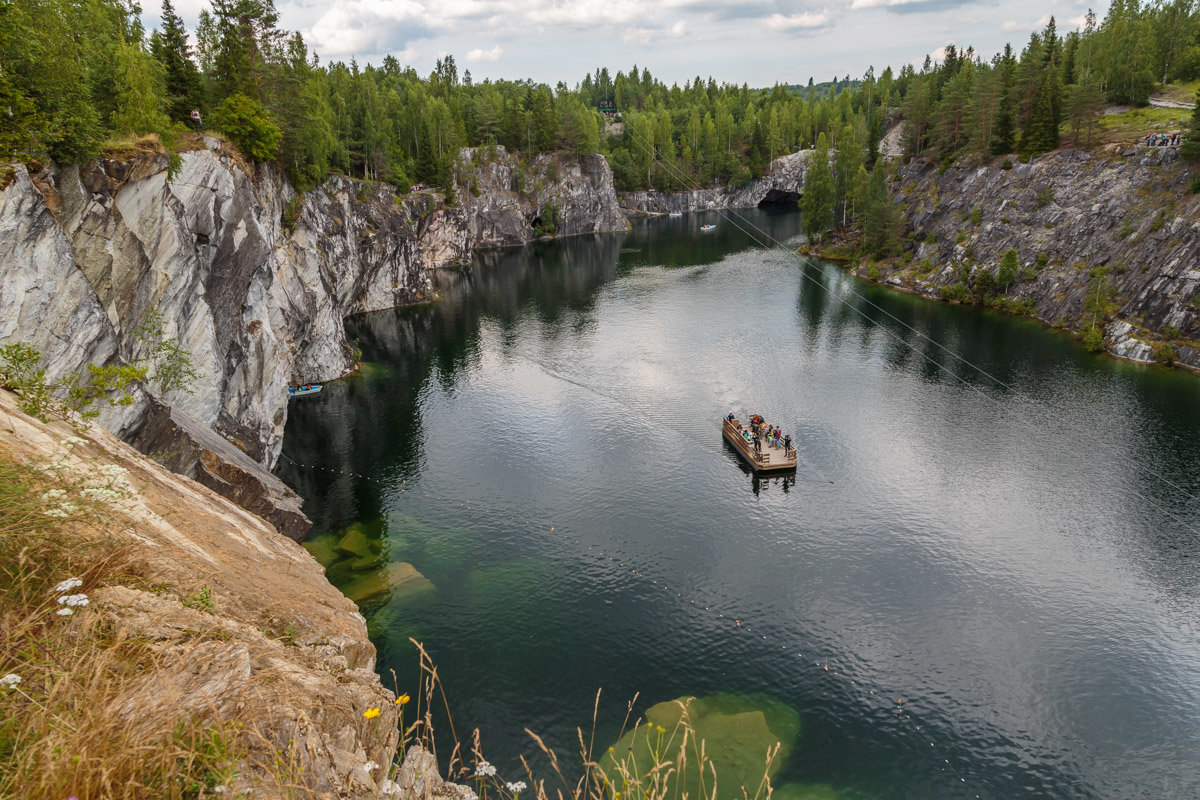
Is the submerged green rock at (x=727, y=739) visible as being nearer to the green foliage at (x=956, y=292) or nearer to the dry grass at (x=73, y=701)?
the dry grass at (x=73, y=701)

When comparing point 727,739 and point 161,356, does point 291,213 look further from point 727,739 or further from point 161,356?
point 727,739

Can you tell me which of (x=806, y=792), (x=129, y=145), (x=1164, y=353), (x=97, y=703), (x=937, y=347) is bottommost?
(x=806, y=792)

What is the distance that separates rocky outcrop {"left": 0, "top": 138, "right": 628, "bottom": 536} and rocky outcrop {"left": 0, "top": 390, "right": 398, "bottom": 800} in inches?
447

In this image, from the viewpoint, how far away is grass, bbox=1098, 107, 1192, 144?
284 ft

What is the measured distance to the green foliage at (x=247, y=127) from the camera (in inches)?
1925

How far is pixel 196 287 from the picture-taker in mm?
37594

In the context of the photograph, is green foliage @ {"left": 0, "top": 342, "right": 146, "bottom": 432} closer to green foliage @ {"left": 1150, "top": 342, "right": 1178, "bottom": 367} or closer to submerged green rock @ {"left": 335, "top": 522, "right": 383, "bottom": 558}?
submerged green rock @ {"left": 335, "top": 522, "right": 383, "bottom": 558}

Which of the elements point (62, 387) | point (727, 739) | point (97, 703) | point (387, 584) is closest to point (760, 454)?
point (727, 739)

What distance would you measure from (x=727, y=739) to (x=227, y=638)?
2346cm

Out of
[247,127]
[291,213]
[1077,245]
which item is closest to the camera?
[247,127]

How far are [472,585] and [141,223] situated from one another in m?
24.5

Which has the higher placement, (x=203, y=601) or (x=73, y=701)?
(x=73, y=701)

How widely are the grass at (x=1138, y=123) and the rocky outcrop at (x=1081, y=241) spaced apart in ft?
18.1

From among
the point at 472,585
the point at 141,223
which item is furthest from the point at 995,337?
the point at 141,223
